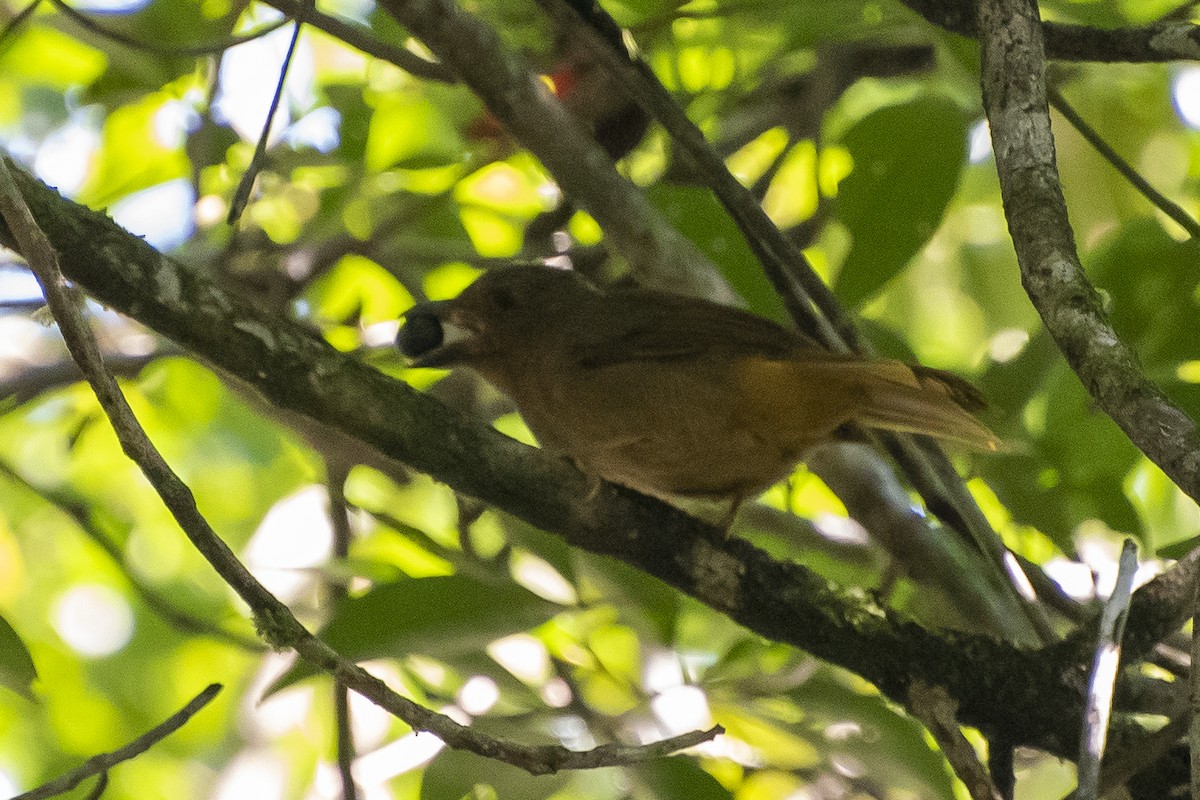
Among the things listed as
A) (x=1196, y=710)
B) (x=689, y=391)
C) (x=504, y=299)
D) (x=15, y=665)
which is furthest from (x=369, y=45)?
(x=1196, y=710)

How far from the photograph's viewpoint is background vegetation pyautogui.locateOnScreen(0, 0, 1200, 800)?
2490 mm

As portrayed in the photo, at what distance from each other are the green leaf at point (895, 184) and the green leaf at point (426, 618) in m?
1.03

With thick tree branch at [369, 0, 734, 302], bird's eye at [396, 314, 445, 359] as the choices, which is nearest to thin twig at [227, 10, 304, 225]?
thick tree branch at [369, 0, 734, 302]

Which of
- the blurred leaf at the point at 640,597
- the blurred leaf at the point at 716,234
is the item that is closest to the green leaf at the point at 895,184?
the blurred leaf at the point at 716,234

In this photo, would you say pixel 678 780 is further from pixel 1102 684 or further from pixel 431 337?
pixel 431 337

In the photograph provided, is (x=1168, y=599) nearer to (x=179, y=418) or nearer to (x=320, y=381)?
(x=320, y=381)

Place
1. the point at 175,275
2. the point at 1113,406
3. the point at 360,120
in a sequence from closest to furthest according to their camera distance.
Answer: the point at 1113,406 → the point at 175,275 → the point at 360,120

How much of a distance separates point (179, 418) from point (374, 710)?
1060 millimetres

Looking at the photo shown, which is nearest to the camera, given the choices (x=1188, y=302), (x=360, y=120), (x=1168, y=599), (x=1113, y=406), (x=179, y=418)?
(x=1113, y=406)

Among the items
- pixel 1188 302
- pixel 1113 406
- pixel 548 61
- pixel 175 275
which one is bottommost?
pixel 1113 406

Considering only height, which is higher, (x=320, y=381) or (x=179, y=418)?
(x=179, y=418)

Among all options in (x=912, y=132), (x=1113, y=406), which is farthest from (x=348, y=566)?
(x=1113, y=406)

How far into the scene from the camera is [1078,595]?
11.6ft

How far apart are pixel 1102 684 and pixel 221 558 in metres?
1.20
